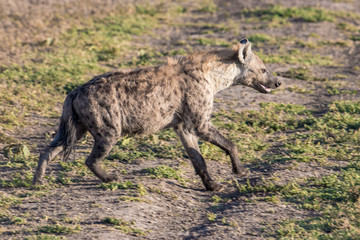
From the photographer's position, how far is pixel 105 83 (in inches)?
212

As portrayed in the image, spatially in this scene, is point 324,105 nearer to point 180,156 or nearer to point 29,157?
point 180,156

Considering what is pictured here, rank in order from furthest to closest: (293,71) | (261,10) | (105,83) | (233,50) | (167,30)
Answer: (261,10)
(167,30)
(293,71)
(233,50)
(105,83)

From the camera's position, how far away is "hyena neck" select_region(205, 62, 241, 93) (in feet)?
19.7

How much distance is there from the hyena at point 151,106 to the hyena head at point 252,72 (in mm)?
23

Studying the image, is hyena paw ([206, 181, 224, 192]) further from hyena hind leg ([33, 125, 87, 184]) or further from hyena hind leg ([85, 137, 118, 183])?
hyena hind leg ([33, 125, 87, 184])

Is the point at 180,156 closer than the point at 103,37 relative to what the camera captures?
Yes

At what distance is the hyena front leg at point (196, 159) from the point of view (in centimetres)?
562

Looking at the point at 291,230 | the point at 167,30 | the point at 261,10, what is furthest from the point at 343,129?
the point at 261,10

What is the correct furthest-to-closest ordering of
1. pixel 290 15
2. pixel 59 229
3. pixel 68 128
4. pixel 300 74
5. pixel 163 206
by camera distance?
pixel 290 15 < pixel 300 74 < pixel 68 128 < pixel 163 206 < pixel 59 229

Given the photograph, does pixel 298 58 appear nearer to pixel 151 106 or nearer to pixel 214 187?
pixel 214 187

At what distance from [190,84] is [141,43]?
5.73 metres

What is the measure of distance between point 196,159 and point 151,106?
706 mm

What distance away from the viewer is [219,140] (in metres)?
5.78

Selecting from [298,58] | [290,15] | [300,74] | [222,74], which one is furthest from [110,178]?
[290,15]
